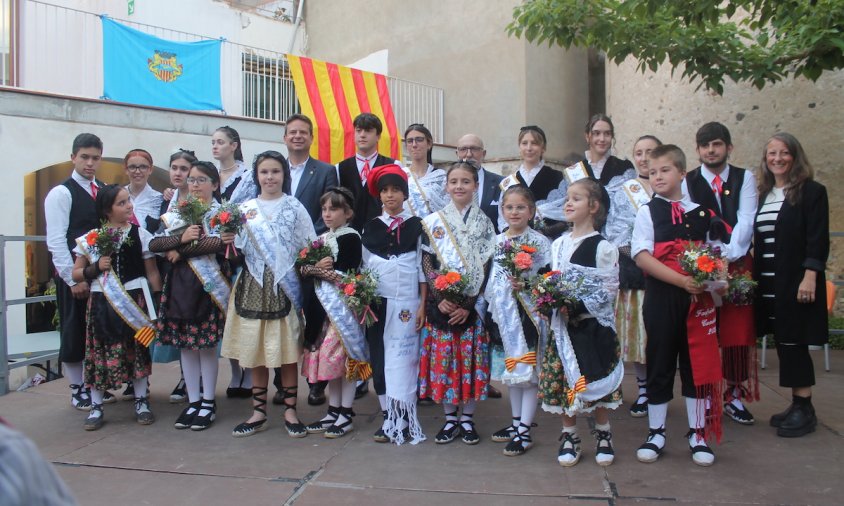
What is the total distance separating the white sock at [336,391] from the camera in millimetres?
4566

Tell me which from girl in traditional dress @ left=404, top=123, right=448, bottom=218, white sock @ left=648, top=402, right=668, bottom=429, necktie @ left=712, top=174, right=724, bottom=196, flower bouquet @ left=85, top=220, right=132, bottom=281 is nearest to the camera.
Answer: white sock @ left=648, top=402, right=668, bottom=429

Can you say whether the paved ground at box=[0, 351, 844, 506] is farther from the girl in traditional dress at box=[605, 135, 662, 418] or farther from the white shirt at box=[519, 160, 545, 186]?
the white shirt at box=[519, 160, 545, 186]

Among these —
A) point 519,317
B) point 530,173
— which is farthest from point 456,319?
point 530,173

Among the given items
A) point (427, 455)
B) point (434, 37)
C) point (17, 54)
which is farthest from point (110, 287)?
point (434, 37)

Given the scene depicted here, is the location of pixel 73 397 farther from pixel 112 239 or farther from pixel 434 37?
pixel 434 37

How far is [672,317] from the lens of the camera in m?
3.88

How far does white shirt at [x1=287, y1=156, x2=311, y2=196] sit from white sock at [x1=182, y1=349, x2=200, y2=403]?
4.42 ft

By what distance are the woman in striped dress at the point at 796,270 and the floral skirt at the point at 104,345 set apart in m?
4.15

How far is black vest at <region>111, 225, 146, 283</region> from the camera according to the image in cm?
479

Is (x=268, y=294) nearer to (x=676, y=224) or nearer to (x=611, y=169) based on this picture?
(x=676, y=224)

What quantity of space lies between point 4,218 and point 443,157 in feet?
26.3

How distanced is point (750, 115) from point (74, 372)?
785cm

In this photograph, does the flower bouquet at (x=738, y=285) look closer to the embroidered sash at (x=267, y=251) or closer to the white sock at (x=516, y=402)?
the white sock at (x=516, y=402)

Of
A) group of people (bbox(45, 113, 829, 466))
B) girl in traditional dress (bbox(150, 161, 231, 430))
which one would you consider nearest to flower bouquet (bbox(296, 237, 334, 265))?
group of people (bbox(45, 113, 829, 466))
